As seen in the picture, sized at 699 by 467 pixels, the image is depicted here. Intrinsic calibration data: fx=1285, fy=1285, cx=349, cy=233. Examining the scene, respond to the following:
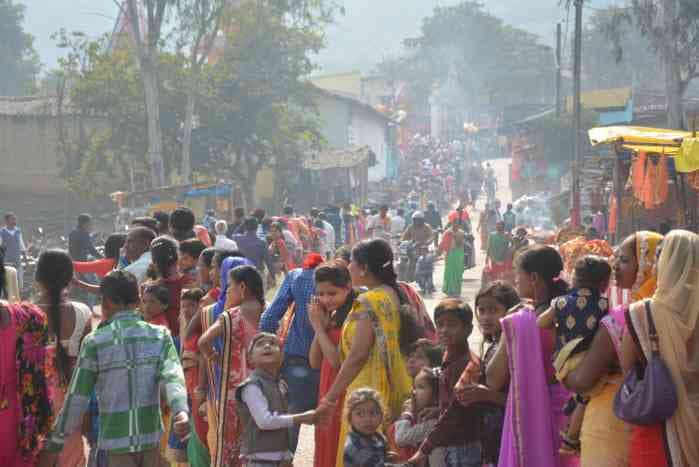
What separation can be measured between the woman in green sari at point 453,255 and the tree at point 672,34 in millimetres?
12855

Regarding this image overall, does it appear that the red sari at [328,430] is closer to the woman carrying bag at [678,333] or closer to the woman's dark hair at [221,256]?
the woman's dark hair at [221,256]

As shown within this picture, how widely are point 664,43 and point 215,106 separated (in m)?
14.5

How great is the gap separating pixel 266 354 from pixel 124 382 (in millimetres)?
970

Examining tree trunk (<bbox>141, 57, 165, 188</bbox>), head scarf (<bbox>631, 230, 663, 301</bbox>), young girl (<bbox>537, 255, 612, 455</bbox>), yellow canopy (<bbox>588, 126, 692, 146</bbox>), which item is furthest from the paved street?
tree trunk (<bbox>141, 57, 165, 188</bbox>)

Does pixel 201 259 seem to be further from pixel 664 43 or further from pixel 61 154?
pixel 61 154

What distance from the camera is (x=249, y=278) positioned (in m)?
7.24

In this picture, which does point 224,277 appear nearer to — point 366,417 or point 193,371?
point 193,371

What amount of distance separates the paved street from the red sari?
212cm


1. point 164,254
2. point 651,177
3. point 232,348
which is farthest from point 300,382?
point 651,177

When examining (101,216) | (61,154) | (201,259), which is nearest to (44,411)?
(201,259)

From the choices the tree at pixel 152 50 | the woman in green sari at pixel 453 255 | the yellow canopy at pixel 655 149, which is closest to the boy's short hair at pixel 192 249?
the yellow canopy at pixel 655 149

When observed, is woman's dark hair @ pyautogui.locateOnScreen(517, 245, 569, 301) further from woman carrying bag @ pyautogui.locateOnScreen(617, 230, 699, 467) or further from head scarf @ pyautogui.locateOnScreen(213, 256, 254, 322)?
head scarf @ pyautogui.locateOnScreen(213, 256, 254, 322)

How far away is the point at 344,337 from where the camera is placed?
674 cm

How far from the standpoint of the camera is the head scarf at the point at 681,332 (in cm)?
491
